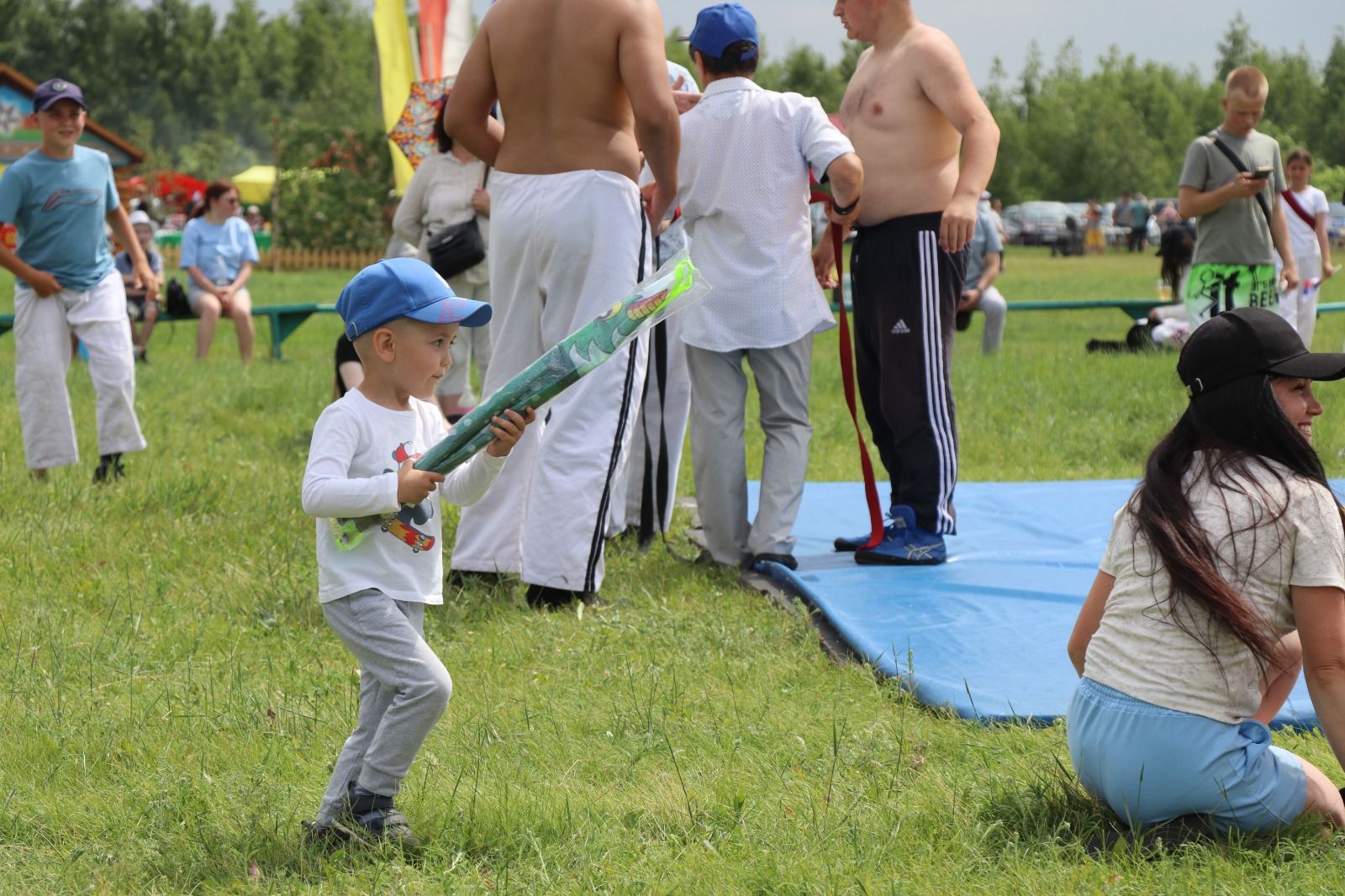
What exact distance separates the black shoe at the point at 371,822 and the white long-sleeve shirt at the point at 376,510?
0.39 meters

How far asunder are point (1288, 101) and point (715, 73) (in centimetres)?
8315

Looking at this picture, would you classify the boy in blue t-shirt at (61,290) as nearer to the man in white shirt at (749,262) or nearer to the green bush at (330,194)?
the man in white shirt at (749,262)

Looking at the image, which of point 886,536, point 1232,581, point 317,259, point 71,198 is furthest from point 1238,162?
point 317,259

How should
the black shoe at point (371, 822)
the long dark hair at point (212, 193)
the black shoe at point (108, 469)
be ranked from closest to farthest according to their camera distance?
the black shoe at point (371, 822)
the black shoe at point (108, 469)
the long dark hair at point (212, 193)

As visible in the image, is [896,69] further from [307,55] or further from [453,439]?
[307,55]

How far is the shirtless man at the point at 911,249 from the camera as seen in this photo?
18.0 ft

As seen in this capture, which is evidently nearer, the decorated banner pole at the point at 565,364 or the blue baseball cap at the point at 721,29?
the decorated banner pole at the point at 565,364

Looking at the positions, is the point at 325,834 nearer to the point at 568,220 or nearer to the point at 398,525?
the point at 398,525

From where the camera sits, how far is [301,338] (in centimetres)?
1747

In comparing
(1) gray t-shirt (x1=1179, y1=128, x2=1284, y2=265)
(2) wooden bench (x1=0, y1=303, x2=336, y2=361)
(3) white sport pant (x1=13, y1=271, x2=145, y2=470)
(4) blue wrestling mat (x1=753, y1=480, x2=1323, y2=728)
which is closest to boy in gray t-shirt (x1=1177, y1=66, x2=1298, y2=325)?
(1) gray t-shirt (x1=1179, y1=128, x2=1284, y2=265)

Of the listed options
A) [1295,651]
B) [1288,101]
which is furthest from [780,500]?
[1288,101]

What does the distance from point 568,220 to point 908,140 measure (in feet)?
4.52

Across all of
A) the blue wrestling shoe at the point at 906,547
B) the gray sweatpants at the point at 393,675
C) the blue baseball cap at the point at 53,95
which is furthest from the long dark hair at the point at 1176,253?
the gray sweatpants at the point at 393,675

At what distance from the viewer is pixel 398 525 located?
9.55ft
